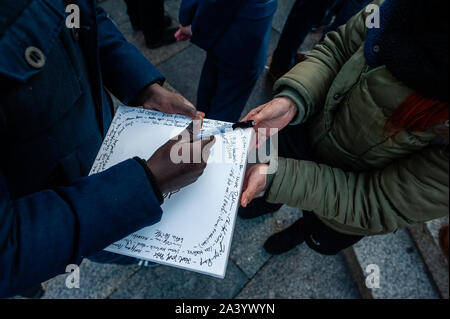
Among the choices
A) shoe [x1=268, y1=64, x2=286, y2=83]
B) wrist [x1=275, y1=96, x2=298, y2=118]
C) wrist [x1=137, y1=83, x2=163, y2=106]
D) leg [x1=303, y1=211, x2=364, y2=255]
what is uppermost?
wrist [x1=137, y1=83, x2=163, y2=106]

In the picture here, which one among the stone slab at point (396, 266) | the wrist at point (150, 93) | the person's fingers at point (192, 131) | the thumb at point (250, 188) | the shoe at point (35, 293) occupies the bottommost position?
the stone slab at point (396, 266)

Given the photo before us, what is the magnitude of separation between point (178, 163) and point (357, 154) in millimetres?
800

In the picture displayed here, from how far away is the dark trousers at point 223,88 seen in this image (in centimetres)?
194

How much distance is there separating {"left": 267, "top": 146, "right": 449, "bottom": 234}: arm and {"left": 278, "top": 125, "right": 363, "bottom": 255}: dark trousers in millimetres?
300

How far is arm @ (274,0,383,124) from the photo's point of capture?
1.23 meters

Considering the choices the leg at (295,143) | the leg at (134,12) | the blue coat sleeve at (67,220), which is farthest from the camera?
the leg at (134,12)

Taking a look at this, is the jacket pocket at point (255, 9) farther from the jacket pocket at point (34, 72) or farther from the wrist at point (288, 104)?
the jacket pocket at point (34, 72)

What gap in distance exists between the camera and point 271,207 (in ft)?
6.87

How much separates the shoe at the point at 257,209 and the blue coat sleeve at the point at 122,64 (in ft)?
4.16

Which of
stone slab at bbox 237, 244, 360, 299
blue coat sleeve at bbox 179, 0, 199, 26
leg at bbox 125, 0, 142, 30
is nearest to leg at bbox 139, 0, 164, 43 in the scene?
leg at bbox 125, 0, 142, 30

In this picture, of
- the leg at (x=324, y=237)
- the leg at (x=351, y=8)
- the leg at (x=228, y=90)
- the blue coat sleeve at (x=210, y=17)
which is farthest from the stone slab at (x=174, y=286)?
the leg at (x=351, y=8)

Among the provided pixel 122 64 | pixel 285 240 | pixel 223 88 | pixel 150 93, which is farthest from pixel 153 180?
pixel 285 240

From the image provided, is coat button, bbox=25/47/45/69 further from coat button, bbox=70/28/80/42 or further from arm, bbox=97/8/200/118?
arm, bbox=97/8/200/118
